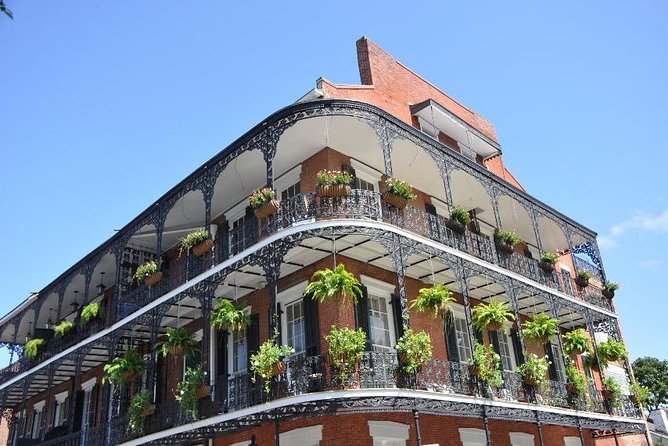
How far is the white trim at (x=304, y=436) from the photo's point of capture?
11.2m

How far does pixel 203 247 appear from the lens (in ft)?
43.1

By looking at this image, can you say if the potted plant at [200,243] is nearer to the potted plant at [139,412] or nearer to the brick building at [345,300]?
the brick building at [345,300]

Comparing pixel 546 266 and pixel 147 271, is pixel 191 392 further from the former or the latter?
pixel 546 266

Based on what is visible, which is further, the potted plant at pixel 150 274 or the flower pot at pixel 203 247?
the potted plant at pixel 150 274

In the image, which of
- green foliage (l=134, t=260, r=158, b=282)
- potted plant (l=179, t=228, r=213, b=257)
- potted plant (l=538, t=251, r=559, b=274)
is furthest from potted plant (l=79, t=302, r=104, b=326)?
potted plant (l=538, t=251, r=559, b=274)

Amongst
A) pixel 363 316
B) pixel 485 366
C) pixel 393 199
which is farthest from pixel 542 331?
pixel 393 199

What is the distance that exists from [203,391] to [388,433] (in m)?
3.91

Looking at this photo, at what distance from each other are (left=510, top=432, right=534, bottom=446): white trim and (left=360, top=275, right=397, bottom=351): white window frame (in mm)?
4652

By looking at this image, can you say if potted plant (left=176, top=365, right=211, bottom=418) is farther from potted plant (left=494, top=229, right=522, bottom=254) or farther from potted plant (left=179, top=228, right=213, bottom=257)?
potted plant (left=494, top=229, right=522, bottom=254)

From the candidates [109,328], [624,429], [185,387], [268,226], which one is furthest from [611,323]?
[109,328]

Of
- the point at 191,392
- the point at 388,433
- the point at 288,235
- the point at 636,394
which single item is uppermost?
the point at 288,235

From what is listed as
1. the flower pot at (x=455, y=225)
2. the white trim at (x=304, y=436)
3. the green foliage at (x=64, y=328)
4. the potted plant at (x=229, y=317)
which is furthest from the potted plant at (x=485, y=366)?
the green foliage at (x=64, y=328)

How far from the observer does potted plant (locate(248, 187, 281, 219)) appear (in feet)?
38.2

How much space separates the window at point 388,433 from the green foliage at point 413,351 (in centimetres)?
180
